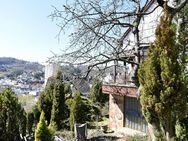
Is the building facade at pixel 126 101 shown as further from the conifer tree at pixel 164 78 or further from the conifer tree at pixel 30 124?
the conifer tree at pixel 164 78

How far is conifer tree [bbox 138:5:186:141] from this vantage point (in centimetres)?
898

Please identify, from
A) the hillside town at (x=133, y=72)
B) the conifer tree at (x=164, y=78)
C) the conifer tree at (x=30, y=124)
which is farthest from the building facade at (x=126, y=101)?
the conifer tree at (x=164, y=78)

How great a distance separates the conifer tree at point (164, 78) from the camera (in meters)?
8.98

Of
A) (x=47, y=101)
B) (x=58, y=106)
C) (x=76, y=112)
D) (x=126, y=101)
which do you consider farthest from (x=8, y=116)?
(x=126, y=101)

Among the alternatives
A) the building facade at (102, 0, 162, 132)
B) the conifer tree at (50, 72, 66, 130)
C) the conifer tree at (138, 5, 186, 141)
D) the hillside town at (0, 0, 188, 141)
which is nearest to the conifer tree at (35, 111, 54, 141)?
the hillside town at (0, 0, 188, 141)

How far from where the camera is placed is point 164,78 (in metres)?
9.01

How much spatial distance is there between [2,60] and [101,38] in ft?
430

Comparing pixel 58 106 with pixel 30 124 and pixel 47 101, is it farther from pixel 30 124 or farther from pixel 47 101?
pixel 30 124

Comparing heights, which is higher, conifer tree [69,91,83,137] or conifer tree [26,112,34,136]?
conifer tree [69,91,83,137]

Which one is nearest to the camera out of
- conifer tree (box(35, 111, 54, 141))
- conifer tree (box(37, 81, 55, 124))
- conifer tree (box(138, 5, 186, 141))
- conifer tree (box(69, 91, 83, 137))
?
conifer tree (box(138, 5, 186, 141))

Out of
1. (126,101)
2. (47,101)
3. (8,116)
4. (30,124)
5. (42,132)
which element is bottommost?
(30,124)

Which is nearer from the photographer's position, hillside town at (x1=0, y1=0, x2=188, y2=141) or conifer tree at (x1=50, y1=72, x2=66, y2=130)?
hillside town at (x1=0, y1=0, x2=188, y2=141)

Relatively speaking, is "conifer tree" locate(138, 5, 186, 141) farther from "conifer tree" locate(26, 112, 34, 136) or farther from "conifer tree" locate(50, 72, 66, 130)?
"conifer tree" locate(26, 112, 34, 136)

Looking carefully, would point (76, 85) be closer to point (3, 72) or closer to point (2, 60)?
point (3, 72)
